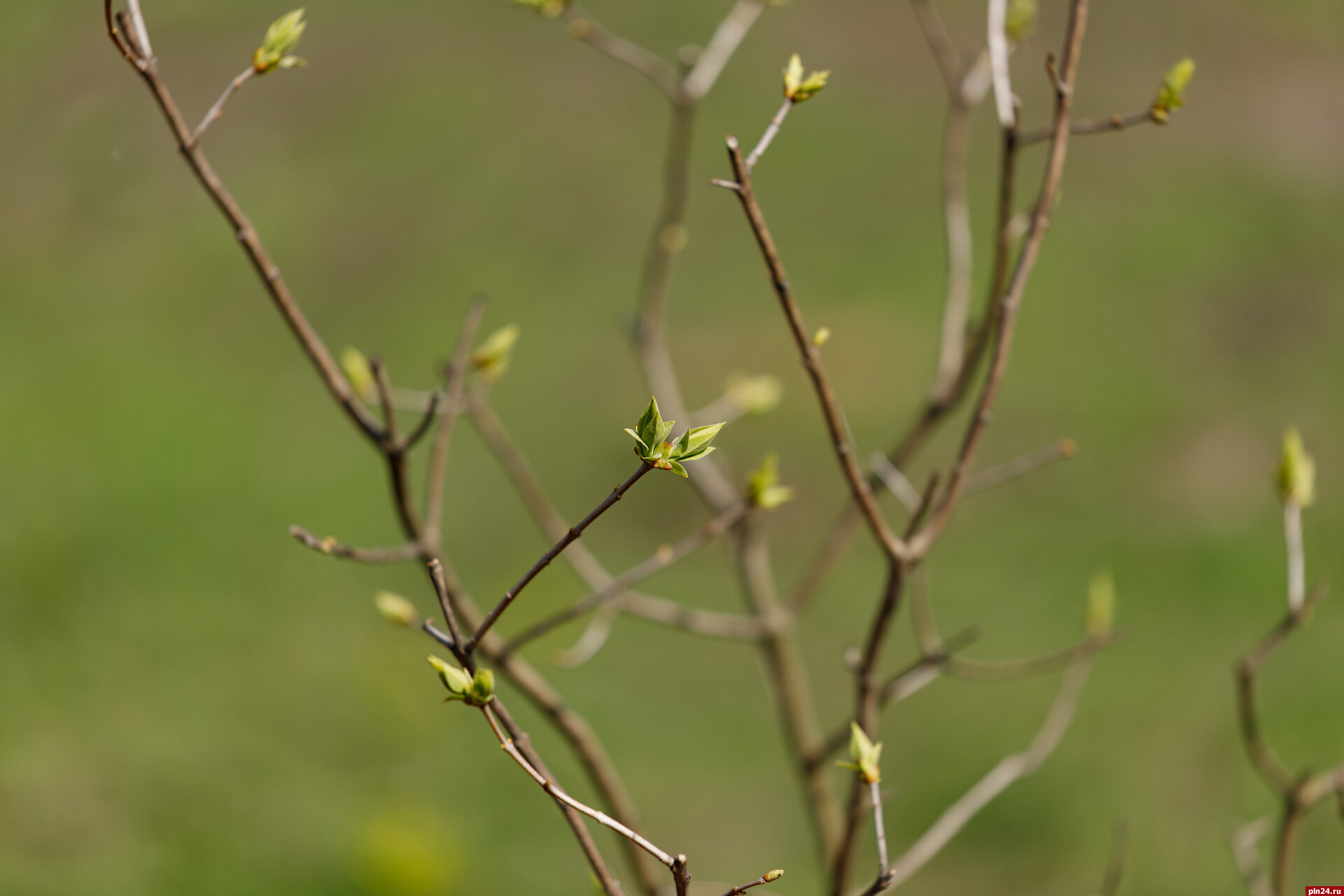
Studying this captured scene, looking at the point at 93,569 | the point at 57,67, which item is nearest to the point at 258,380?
the point at 93,569

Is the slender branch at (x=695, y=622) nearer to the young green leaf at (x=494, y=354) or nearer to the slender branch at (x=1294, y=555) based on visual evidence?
the young green leaf at (x=494, y=354)

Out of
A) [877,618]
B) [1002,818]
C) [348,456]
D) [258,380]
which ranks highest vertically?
[258,380]

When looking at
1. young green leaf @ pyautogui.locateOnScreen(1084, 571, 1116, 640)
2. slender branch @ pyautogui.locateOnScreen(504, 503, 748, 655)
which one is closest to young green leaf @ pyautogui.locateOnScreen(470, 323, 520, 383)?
slender branch @ pyautogui.locateOnScreen(504, 503, 748, 655)

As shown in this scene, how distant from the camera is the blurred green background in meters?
3.58

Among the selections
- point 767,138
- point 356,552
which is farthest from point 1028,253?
point 356,552

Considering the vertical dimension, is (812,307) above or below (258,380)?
below

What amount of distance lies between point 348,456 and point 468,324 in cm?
407

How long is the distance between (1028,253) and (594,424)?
13.9 ft

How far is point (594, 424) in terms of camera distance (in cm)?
541

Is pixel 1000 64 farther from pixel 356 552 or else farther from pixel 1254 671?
pixel 356 552

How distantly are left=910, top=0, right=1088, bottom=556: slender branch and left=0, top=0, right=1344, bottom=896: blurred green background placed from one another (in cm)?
181

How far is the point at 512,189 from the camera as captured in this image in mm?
6711

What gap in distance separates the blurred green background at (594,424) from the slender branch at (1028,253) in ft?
5.94

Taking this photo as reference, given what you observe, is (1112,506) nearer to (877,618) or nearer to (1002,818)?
(1002,818)
